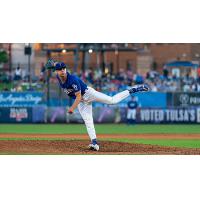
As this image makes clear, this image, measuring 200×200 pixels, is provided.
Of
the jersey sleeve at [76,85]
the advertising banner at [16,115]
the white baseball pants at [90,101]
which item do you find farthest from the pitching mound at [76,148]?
the advertising banner at [16,115]

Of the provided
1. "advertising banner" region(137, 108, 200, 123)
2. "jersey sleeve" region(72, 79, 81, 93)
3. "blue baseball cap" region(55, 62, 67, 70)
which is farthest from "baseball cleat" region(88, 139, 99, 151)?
"advertising banner" region(137, 108, 200, 123)

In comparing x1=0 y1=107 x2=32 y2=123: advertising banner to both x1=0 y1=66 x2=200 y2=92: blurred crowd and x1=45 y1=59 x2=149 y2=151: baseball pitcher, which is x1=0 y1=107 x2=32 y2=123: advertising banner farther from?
x1=45 y1=59 x2=149 y2=151: baseball pitcher

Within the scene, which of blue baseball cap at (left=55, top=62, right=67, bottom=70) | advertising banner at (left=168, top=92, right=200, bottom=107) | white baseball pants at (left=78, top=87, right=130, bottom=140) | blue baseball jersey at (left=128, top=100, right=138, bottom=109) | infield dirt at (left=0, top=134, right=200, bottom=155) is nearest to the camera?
blue baseball cap at (left=55, top=62, right=67, bottom=70)

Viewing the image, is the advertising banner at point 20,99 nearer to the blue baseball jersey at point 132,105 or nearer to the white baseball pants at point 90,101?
the blue baseball jersey at point 132,105

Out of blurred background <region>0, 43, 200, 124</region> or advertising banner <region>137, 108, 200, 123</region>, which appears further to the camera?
blurred background <region>0, 43, 200, 124</region>

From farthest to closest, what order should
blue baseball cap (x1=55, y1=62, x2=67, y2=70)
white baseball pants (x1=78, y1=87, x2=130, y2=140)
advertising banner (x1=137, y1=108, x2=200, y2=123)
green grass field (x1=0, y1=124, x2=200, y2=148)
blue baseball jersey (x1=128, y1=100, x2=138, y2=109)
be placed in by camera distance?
advertising banner (x1=137, y1=108, x2=200, y2=123) → blue baseball jersey (x1=128, y1=100, x2=138, y2=109) → green grass field (x1=0, y1=124, x2=200, y2=148) → white baseball pants (x1=78, y1=87, x2=130, y2=140) → blue baseball cap (x1=55, y1=62, x2=67, y2=70)

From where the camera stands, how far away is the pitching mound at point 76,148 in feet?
58.7

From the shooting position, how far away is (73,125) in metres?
30.8

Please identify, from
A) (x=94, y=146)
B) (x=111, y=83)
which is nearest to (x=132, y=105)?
(x=111, y=83)

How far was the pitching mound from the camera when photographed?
17891 mm

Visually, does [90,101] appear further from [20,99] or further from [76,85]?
[20,99]

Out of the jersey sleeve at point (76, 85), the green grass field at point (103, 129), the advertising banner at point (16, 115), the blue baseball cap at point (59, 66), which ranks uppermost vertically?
the blue baseball cap at point (59, 66)

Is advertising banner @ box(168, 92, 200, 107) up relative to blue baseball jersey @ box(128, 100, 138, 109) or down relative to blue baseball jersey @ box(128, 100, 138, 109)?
up

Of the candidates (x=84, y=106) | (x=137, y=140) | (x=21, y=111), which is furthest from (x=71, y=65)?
(x=84, y=106)
